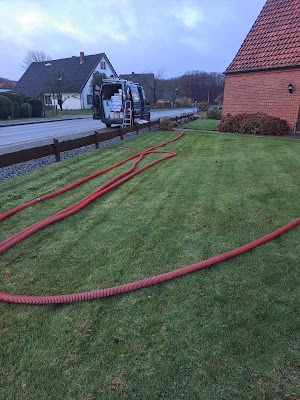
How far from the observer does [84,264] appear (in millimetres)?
3166

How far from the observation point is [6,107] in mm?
27875

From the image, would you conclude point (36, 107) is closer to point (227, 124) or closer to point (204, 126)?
point (204, 126)

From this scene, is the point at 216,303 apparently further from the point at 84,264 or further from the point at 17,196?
the point at 17,196

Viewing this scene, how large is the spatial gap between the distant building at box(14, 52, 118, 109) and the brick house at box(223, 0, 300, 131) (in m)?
32.9

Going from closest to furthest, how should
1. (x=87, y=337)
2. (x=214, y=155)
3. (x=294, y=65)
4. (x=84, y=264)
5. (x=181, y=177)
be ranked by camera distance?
(x=87, y=337), (x=84, y=264), (x=181, y=177), (x=214, y=155), (x=294, y=65)

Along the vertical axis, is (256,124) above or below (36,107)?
below

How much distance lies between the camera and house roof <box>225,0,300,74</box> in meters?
13.6

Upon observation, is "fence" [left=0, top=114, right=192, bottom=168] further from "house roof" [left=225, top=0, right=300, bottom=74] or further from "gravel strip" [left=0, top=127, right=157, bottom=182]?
"house roof" [left=225, top=0, right=300, bottom=74]

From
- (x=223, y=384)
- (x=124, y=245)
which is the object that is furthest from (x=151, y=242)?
(x=223, y=384)

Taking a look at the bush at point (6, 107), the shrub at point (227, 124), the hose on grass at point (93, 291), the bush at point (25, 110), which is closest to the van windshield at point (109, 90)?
the shrub at point (227, 124)

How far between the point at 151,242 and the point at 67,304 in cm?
130

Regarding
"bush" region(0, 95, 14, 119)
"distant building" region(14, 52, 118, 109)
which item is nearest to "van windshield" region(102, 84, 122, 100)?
"bush" region(0, 95, 14, 119)

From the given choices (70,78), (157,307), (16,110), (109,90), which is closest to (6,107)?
(16,110)

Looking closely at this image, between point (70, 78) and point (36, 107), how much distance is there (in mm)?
18114
